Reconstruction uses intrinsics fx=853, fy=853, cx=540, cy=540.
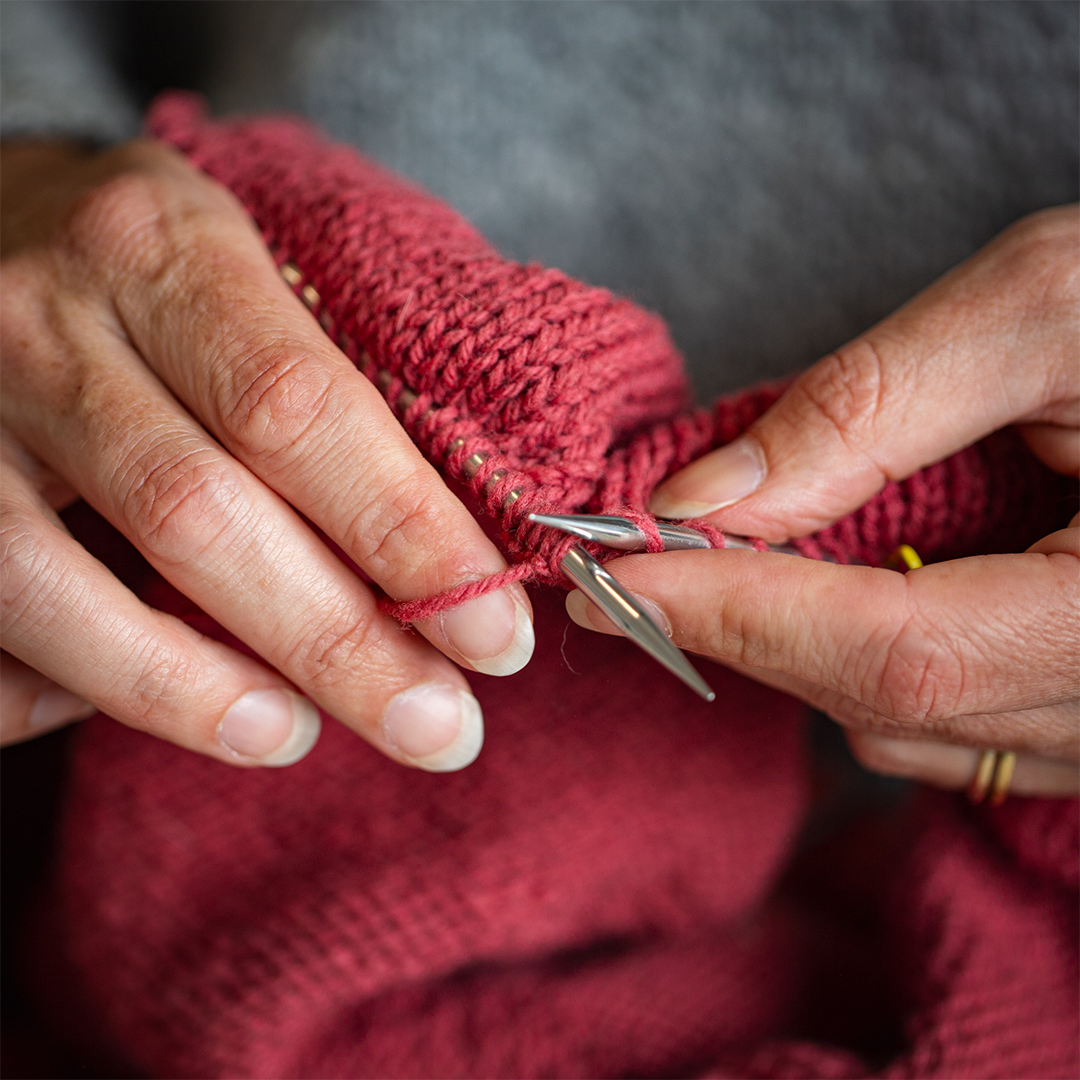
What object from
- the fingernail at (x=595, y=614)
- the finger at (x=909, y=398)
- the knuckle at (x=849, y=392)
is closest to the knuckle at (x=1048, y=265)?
the finger at (x=909, y=398)

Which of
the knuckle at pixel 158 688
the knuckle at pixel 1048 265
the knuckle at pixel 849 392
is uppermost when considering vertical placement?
the knuckle at pixel 1048 265

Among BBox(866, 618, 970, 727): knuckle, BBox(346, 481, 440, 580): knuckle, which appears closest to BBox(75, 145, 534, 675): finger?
BBox(346, 481, 440, 580): knuckle

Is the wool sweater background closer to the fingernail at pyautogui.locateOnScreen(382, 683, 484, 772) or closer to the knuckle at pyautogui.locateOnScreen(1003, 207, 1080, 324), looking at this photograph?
the fingernail at pyautogui.locateOnScreen(382, 683, 484, 772)

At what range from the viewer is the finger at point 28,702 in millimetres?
755

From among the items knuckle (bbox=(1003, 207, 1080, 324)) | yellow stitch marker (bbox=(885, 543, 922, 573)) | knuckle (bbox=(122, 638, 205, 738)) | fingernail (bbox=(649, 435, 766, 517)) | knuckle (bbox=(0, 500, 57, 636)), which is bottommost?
knuckle (bbox=(122, 638, 205, 738))

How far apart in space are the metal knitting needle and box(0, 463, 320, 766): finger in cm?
31

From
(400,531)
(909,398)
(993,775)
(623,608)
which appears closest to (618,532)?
(623,608)

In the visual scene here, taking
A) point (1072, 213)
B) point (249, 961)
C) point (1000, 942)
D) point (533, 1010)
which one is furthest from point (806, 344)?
point (249, 961)

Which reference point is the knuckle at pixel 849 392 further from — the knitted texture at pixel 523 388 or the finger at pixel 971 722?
the finger at pixel 971 722

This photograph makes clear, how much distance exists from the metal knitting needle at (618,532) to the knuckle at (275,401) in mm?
182

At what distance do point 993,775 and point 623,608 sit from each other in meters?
0.47

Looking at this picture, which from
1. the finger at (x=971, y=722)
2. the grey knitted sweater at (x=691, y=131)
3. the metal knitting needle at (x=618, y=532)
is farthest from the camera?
the grey knitted sweater at (x=691, y=131)

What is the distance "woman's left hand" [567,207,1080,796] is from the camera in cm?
61

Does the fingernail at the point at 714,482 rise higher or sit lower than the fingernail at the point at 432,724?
higher
